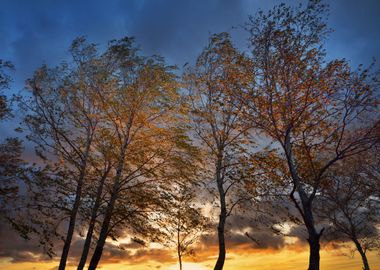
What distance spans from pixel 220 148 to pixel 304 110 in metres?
6.45

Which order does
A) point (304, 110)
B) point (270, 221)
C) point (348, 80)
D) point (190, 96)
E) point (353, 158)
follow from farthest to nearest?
point (353, 158) → point (190, 96) → point (270, 221) → point (304, 110) → point (348, 80)

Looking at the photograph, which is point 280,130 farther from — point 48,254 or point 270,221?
point 48,254

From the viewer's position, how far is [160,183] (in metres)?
15.2

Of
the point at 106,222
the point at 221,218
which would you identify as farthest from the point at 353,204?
the point at 106,222

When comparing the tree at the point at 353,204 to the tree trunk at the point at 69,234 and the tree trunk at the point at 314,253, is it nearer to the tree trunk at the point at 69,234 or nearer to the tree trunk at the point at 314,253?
the tree trunk at the point at 314,253

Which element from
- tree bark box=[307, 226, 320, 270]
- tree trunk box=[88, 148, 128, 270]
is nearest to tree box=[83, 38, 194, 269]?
tree trunk box=[88, 148, 128, 270]

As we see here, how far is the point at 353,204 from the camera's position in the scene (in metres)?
23.3

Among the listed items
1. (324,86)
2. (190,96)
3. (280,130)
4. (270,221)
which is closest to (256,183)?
(270,221)

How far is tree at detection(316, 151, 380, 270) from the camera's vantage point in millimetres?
20750

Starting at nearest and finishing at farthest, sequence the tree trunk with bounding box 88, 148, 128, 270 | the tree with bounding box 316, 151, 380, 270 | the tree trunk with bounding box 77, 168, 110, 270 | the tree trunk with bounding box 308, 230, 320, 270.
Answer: the tree trunk with bounding box 308, 230, 320, 270, the tree trunk with bounding box 88, 148, 128, 270, the tree trunk with bounding box 77, 168, 110, 270, the tree with bounding box 316, 151, 380, 270

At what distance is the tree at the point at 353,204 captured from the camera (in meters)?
20.8

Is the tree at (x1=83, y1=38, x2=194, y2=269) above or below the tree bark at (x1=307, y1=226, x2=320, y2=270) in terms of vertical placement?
above

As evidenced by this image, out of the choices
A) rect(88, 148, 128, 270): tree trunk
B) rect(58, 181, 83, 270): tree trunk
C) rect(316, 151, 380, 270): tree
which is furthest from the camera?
rect(316, 151, 380, 270): tree

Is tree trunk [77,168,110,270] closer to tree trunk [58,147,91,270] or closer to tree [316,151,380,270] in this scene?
tree trunk [58,147,91,270]
